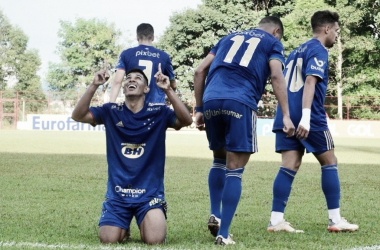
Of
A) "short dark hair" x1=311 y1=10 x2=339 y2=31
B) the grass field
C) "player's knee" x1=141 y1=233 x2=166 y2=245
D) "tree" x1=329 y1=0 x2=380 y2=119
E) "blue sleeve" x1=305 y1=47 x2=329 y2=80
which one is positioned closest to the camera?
"player's knee" x1=141 y1=233 x2=166 y2=245

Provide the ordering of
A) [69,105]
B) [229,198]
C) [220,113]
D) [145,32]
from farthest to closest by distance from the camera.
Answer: [69,105], [145,32], [220,113], [229,198]

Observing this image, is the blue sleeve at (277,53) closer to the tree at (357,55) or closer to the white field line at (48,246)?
the white field line at (48,246)

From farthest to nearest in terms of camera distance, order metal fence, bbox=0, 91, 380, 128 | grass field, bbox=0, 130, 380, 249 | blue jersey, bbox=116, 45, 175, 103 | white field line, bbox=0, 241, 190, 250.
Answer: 1. metal fence, bbox=0, 91, 380, 128
2. blue jersey, bbox=116, 45, 175, 103
3. grass field, bbox=0, 130, 380, 249
4. white field line, bbox=0, 241, 190, 250

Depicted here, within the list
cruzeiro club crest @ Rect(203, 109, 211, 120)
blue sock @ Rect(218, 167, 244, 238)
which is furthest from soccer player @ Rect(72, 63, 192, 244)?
blue sock @ Rect(218, 167, 244, 238)

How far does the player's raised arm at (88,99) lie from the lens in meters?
4.78

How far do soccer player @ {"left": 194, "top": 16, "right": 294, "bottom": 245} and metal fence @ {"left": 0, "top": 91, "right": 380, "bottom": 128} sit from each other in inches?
1539

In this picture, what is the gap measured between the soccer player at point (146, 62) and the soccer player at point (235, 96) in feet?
9.36

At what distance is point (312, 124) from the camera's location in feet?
19.5

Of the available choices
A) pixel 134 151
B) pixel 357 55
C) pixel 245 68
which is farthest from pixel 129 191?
pixel 357 55

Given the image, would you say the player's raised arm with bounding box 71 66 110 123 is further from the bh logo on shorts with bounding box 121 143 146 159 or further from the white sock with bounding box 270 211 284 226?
the white sock with bounding box 270 211 284 226

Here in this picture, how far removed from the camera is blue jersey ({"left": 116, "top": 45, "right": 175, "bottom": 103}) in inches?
327

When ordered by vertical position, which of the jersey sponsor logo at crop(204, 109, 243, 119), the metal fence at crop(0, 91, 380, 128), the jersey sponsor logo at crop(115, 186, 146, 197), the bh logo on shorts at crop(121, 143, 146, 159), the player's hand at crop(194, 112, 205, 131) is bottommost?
the jersey sponsor logo at crop(115, 186, 146, 197)

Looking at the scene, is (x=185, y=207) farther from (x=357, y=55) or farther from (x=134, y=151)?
(x=357, y=55)

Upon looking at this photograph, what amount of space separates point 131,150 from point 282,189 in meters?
1.62
